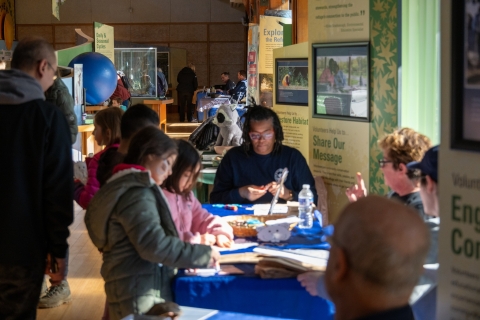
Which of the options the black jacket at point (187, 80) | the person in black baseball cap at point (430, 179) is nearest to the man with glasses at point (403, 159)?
the person in black baseball cap at point (430, 179)

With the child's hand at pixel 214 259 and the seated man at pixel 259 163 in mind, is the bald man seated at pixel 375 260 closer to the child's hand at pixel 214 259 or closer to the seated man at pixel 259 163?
the child's hand at pixel 214 259

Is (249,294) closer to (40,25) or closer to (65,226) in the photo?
(65,226)

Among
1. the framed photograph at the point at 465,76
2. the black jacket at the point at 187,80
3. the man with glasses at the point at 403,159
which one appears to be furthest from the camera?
the black jacket at the point at 187,80

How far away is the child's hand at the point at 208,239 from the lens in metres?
3.06

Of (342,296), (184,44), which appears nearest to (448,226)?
(342,296)

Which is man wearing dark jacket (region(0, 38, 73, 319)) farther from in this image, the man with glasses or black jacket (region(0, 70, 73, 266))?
the man with glasses

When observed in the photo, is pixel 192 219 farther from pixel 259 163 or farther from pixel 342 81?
pixel 342 81

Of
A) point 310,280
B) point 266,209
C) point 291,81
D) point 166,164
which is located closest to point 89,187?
point 266,209

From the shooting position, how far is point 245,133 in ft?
14.7

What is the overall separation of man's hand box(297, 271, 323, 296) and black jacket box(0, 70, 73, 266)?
0.96 meters

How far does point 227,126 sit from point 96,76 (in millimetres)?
5690

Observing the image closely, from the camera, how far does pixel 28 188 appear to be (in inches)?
115

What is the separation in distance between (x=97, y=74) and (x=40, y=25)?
46.0ft

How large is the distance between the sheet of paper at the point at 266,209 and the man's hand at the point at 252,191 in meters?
0.15
